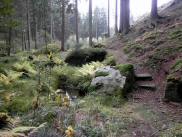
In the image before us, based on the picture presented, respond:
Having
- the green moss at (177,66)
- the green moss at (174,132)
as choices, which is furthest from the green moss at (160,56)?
the green moss at (174,132)

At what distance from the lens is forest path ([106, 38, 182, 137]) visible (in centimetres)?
823

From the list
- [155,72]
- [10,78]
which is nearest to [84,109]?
[10,78]

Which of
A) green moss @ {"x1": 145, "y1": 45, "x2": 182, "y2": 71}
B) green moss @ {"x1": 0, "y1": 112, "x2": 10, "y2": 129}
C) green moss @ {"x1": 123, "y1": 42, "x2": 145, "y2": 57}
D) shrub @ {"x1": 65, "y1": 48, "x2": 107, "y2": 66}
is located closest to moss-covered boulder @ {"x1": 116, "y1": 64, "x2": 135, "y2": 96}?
green moss @ {"x1": 145, "y1": 45, "x2": 182, "y2": 71}

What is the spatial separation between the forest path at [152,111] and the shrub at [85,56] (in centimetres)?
459

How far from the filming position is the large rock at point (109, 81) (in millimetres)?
11133

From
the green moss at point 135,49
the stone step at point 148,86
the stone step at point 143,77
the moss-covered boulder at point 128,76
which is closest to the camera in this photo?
the moss-covered boulder at point 128,76

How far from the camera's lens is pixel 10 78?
11.6m

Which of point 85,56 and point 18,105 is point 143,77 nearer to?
point 85,56

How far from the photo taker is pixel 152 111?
9.66m

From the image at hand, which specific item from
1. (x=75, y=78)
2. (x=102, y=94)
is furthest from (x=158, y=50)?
(x=102, y=94)

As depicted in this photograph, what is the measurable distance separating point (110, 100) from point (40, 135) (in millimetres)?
4289

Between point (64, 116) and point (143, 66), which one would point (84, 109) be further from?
point (143, 66)

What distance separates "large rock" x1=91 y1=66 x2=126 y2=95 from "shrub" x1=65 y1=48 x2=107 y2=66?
5.02 meters

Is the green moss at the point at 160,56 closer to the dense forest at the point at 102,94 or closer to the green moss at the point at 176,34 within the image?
the dense forest at the point at 102,94
